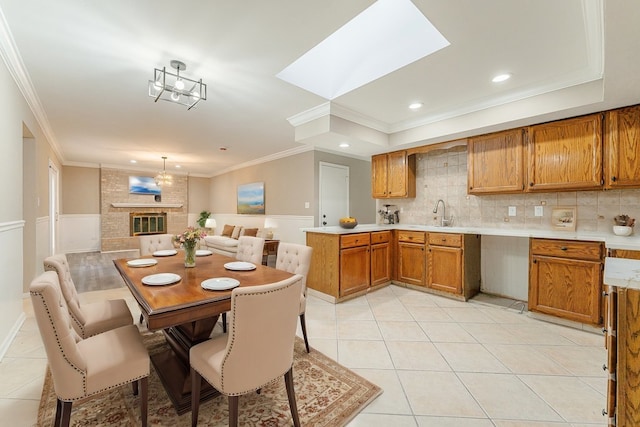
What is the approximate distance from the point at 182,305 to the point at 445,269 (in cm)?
337

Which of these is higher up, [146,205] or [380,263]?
[146,205]

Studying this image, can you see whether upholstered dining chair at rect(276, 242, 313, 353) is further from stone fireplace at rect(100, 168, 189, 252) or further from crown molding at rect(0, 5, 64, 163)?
stone fireplace at rect(100, 168, 189, 252)

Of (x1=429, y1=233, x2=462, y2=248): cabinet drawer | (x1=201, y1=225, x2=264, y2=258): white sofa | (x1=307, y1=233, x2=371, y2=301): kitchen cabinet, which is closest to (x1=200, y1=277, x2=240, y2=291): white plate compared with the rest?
(x1=307, y1=233, x2=371, y2=301): kitchen cabinet

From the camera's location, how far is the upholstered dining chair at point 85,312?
175 centimetres

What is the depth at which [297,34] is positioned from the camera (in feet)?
6.76

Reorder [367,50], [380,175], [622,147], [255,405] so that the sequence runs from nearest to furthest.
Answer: [255,405] → [622,147] → [367,50] → [380,175]

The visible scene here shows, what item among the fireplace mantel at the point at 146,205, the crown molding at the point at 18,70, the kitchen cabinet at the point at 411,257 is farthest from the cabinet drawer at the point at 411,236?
the fireplace mantel at the point at 146,205

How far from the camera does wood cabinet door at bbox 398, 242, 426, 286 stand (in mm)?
3998

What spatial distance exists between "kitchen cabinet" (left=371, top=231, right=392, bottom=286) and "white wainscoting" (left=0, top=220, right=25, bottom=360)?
150 inches

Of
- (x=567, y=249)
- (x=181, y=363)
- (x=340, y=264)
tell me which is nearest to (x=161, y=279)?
(x=181, y=363)

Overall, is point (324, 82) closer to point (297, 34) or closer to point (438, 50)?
point (297, 34)

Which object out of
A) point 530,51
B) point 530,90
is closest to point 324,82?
point 530,51

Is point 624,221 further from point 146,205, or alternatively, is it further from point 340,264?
point 146,205

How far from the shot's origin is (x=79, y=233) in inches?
297
